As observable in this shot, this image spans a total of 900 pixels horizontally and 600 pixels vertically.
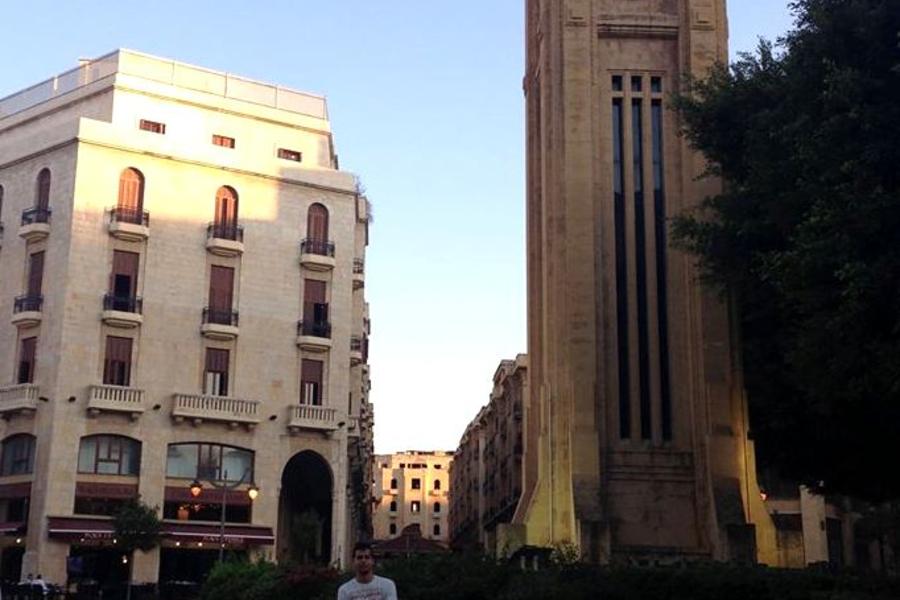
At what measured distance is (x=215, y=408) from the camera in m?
43.3

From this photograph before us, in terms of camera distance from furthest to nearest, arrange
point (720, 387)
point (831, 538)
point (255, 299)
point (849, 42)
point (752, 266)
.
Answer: point (831, 538), point (255, 299), point (720, 387), point (752, 266), point (849, 42)

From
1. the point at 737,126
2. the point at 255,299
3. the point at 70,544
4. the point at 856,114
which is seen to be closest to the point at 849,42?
the point at 856,114

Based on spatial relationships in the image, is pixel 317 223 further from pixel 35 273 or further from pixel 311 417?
pixel 35 273

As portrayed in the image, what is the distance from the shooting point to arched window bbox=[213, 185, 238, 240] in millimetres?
45719

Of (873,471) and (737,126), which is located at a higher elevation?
(737,126)

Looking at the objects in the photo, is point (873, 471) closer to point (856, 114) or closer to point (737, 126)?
point (737, 126)

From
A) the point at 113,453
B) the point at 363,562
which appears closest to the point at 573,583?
the point at 363,562

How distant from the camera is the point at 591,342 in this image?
35.0 meters

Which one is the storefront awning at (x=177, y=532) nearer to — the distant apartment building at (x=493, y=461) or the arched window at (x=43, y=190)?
the distant apartment building at (x=493, y=461)

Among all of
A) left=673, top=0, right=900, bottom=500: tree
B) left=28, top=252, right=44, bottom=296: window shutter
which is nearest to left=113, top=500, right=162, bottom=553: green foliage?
left=28, top=252, right=44, bottom=296: window shutter

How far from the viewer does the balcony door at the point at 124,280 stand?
43281mm

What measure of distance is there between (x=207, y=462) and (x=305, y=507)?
8603 millimetres

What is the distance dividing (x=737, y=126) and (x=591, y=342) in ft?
29.4

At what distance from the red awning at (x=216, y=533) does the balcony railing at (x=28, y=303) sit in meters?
9.93
